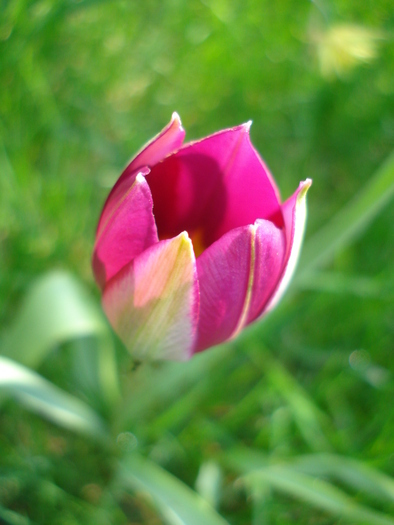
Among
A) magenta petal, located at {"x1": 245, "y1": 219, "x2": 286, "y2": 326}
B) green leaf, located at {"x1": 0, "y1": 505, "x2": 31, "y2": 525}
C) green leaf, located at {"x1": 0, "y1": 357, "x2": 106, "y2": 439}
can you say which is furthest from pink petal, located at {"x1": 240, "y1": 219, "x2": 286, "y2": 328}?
green leaf, located at {"x1": 0, "y1": 505, "x2": 31, "y2": 525}

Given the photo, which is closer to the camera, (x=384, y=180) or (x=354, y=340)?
(x=384, y=180)

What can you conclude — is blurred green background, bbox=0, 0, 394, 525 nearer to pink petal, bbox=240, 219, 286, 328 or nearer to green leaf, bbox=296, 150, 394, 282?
green leaf, bbox=296, 150, 394, 282

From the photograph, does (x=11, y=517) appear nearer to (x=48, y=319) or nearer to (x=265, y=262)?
(x=48, y=319)

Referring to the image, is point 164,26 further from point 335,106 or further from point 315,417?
point 315,417

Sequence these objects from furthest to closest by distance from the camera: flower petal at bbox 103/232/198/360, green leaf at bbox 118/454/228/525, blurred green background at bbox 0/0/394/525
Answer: blurred green background at bbox 0/0/394/525, green leaf at bbox 118/454/228/525, flower petal at bbox 103/232/198/360

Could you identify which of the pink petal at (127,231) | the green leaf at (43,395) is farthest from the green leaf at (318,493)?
the pink petal at (127,231)

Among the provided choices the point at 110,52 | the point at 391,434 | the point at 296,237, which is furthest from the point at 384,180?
the point at 110,52

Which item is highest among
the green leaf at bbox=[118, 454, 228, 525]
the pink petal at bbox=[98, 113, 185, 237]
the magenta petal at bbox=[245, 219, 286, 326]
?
the pink petal at bbox=[98, 113, 185, 237]
